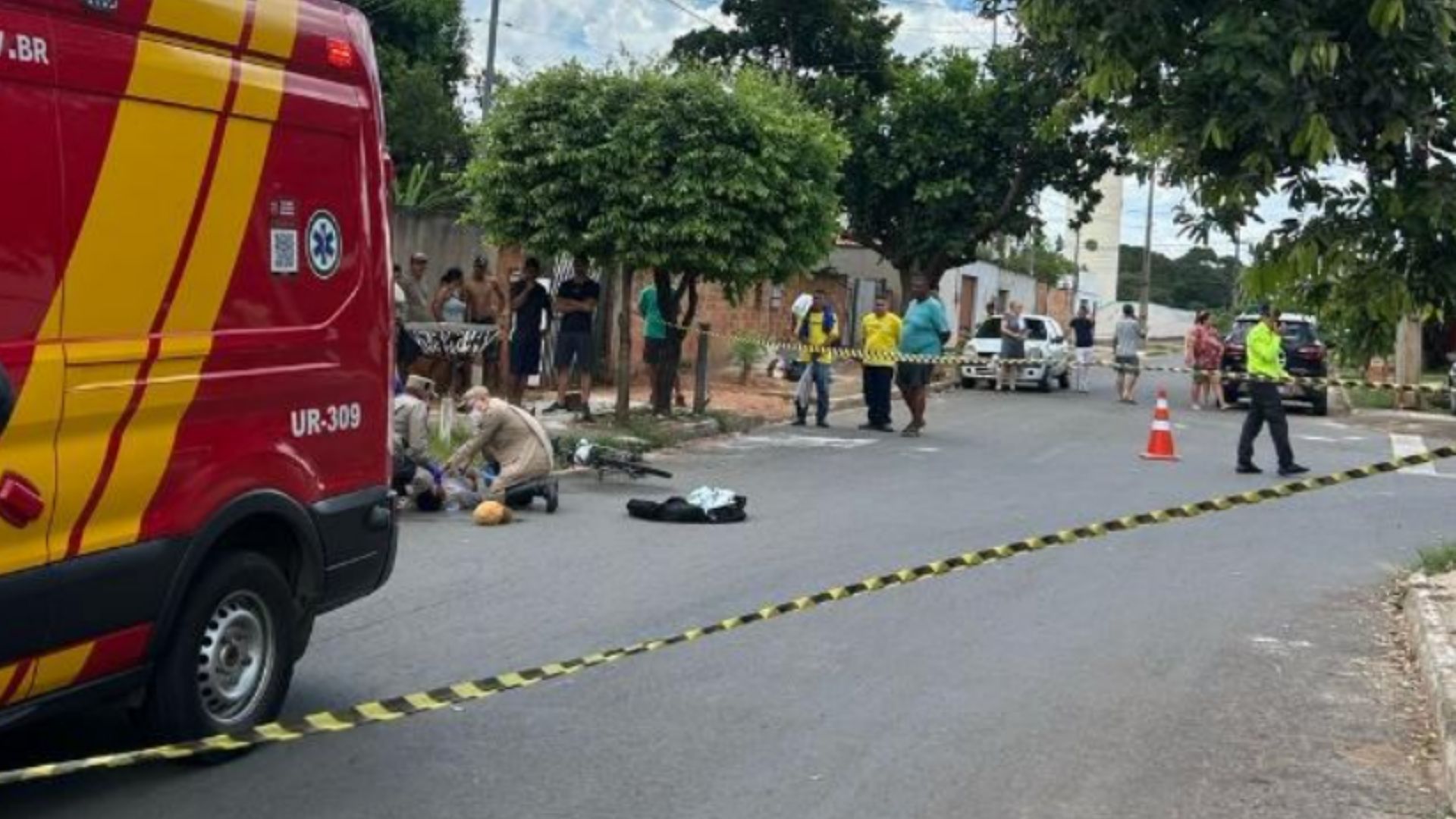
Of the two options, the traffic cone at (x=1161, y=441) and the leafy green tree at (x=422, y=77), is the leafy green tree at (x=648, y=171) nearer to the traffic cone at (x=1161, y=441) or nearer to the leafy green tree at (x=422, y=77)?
the traffic cone at (x=1161, y=441)

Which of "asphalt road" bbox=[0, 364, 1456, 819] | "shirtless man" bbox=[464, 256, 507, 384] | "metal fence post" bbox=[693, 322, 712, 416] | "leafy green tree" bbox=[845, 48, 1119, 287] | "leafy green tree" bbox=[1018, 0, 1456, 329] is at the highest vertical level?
"leafy green tree" bbox=[845, 48, 1119, 287]

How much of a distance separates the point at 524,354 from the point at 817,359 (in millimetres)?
3916

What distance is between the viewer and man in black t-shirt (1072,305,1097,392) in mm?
30016

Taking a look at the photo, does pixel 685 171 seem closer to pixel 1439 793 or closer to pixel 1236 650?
pixel 1236 650

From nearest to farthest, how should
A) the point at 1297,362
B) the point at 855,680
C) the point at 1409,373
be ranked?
1. the point at 855,680
2. the point at 1297,362
3. the point at 1409,373

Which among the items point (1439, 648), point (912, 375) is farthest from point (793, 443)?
point (1439, 648)

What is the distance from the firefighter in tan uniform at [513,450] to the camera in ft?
38.1

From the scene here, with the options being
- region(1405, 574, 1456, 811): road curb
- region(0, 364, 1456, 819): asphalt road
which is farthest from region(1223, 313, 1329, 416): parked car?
region(1405, 574, 1456, 811): road curb

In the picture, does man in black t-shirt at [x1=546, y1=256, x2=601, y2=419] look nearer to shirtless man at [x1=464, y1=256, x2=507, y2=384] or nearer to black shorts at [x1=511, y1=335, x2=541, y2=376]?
black shorts at [x1=511, y1=335, x2=541, y2=376]

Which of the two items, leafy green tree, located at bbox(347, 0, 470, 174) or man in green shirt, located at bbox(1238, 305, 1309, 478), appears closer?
man in green shirt, located at bbox(1238, 305, 1309, 478)

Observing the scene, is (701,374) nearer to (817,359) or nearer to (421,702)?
(817,359)

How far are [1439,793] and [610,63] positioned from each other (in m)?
12.5

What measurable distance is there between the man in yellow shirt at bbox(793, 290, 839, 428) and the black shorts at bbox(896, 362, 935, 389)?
1015 millimetres

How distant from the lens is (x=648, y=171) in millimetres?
16125
